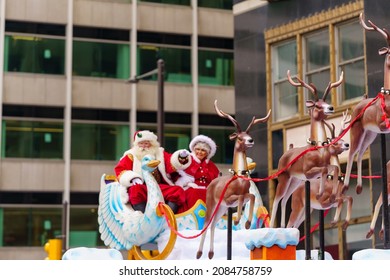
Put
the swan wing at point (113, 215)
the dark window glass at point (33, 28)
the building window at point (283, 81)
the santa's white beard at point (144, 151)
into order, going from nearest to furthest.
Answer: the swan wing at point (113, 215), the santa's white beard at point (144, 151), the building window at point (283, 81), the dark window glass at point (33, 28)

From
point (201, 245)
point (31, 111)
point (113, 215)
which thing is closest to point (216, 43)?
point (31, 111)

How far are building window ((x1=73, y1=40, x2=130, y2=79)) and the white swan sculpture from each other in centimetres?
2983

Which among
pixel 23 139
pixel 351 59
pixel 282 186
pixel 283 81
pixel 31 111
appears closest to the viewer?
pixel 282 186

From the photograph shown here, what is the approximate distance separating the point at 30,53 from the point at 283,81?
18.6 m

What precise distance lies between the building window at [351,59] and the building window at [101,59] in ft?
65.0

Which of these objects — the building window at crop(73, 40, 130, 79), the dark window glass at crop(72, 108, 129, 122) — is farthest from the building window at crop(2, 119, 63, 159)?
the building window at crop(73, 40, 130, 79)

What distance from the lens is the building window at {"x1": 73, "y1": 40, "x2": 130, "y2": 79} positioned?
144ft

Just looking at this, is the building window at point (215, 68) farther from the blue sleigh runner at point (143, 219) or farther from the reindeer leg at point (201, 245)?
the reindeer leg at point (201, 245)

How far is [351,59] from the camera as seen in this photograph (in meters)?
25.2

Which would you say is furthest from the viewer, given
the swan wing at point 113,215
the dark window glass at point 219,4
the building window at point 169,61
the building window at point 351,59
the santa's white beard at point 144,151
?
the dark window glass at point 219,4

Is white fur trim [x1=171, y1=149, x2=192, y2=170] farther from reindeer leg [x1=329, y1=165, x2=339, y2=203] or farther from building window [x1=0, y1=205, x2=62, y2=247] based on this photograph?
building window [x1=0, y1=205, x2=62, y2=247]

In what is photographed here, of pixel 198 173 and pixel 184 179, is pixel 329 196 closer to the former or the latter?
pixel 198 173

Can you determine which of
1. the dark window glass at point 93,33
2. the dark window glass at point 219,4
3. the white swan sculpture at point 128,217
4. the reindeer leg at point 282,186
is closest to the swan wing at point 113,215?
the white swan sculpture at point 128,217

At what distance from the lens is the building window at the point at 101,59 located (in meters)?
43.9
